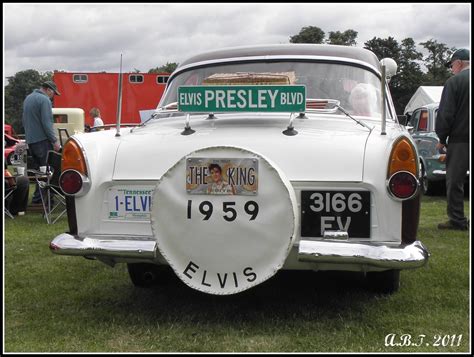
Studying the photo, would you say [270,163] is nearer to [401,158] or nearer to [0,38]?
[401,158]

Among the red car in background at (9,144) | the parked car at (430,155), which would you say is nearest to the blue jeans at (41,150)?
the red car in background at (9,144)

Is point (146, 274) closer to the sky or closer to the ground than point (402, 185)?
closer to the ground

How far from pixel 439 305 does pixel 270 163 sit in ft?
5.25

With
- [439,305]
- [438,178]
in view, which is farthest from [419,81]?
[439,305]

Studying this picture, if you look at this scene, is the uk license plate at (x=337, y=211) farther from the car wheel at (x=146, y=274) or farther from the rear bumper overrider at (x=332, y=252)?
the car wheel at (x=146, y=274)

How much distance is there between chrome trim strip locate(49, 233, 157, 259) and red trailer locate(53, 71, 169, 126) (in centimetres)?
1377

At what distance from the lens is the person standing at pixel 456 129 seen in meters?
6.25

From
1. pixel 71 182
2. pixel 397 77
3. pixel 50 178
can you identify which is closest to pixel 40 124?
pixel 50 178

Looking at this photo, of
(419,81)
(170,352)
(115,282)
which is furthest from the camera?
(419,81)

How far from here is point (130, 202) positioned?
3.34 m

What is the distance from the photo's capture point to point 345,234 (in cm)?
307

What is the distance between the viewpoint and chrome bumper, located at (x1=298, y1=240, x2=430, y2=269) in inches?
117

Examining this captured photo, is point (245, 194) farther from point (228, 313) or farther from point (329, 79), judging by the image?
point (329, 79)

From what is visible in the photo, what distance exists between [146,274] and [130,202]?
972 millimetres
